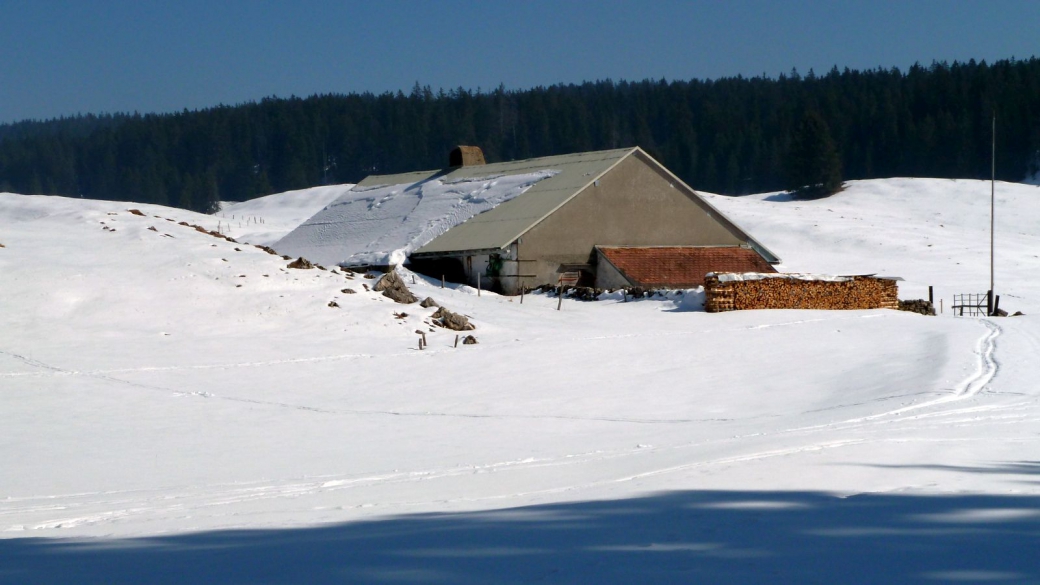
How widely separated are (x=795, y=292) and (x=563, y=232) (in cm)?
978

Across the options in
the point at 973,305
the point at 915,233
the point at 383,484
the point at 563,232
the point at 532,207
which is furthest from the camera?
the point at 915,233

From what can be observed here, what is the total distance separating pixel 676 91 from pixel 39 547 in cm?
16500

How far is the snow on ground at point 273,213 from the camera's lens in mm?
70875

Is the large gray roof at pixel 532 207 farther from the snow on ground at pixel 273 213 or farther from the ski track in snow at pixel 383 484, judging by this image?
the snow on ground at pixel 273 213

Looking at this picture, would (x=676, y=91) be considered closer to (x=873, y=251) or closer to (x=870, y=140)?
(x=870, y=140)

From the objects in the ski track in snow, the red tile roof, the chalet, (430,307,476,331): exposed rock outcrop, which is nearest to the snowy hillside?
the red tile roof

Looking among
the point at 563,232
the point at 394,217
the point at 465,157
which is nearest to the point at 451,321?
the point at 563,232

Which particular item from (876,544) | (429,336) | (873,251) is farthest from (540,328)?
(873,251)

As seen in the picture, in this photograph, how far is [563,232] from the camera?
125ft

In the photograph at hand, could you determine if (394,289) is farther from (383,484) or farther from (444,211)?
(444,211)

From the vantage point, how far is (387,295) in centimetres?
2616

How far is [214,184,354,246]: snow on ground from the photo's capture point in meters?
70.9

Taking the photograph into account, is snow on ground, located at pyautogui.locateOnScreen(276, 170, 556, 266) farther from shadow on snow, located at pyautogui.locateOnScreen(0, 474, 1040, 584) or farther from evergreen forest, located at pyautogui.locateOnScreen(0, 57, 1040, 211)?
evergreen forest, located at pyautogui.locateOnScreen(0, 57, 1040, 211)

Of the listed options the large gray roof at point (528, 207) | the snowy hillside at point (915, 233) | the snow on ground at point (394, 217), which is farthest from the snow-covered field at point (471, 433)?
the snowy hillside at point (915, 233)
